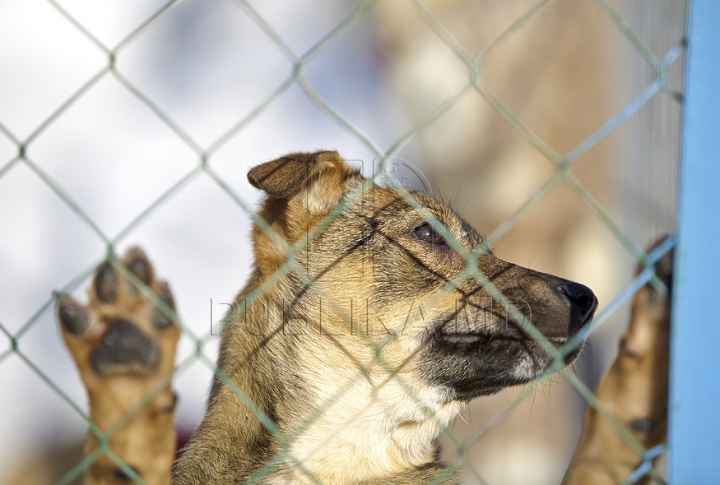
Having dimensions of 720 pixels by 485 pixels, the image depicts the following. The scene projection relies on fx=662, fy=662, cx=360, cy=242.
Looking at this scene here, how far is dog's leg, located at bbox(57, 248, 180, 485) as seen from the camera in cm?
240

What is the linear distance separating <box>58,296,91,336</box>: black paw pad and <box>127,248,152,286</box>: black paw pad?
0.83ft

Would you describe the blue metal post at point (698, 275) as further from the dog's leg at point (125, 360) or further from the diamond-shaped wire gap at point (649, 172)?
the dog's leg at point (125, 360)

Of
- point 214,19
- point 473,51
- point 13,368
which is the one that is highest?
point 214,19

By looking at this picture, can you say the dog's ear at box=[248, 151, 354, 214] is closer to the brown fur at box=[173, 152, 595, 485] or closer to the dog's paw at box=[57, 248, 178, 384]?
the brown fur at box=[173, 152, 595, 485]

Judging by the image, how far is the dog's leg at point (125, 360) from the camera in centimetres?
240

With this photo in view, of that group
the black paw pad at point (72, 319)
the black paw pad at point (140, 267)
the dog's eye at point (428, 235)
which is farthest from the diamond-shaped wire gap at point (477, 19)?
the black paw pad at point (72, 319)

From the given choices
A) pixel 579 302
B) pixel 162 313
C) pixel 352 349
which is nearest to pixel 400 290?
pixel 352 349

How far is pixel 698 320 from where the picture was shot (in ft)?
5.71

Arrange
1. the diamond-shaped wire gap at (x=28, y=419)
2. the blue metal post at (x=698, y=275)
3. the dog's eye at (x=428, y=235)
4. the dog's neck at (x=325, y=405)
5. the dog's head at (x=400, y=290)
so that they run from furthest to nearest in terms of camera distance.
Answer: the diamond-shaped wire gap at (x=28, y=419) → the dog's eye at (x=428, y=235) → the dog's neck at (x=325, y=405) → the dog's head at (x=400, y=290) → the blue metal post at (x=698, y=275)

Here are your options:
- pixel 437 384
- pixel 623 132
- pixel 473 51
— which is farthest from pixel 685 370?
pixel 473 51

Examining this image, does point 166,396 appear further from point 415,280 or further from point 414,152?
point 414,152

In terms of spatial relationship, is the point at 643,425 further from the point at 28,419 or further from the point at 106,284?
the point at 28,419

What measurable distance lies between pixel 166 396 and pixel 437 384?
3.50 feet

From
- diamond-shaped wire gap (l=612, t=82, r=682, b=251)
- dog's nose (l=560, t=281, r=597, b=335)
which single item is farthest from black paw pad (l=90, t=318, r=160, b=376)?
diamond-shaped wire gap (l=612, t=82, r=682, b=251)
